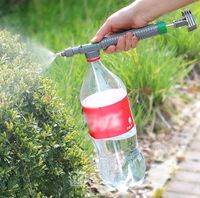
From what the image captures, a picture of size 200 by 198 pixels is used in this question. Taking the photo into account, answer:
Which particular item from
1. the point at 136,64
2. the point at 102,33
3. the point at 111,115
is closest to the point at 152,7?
the point at 102,33

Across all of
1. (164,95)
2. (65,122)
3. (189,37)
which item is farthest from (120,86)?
(164,95)

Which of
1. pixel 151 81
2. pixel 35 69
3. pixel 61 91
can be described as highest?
pixel 35 69

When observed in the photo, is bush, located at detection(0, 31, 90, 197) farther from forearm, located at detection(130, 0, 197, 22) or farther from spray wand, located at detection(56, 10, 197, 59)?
forearm, located at detection(130, 0, 197, 22)

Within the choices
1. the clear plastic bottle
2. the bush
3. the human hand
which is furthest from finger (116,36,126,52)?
the bush

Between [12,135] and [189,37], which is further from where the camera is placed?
[189,37]

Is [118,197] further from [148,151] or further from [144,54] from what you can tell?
[144,54]

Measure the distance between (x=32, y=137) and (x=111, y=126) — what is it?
38 centimetres

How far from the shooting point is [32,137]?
311 centimetres

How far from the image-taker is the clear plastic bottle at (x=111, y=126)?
10.4ft

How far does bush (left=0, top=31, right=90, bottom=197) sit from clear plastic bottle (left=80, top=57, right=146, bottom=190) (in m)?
0.15

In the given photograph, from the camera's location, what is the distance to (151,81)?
5.14m

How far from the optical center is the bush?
10.0 feet

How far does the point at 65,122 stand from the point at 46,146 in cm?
22

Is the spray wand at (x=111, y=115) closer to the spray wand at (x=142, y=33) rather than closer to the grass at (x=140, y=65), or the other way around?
the spray wand at (x=142, y=33)
